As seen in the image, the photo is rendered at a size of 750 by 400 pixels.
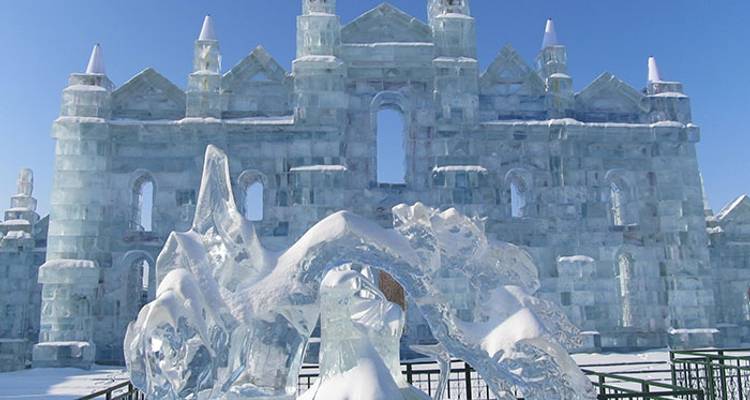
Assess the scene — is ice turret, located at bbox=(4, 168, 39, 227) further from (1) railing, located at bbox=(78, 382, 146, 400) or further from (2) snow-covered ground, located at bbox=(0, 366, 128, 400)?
(1) railing, located at bbox=(78, 382, 146, 400)

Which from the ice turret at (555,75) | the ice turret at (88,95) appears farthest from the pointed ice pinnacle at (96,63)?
the ice turret at (555,75)

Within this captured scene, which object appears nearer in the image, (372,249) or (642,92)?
(372,249)

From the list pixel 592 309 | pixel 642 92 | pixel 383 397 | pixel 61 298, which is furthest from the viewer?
pixel 642 92

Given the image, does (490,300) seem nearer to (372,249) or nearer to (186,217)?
(372,249)

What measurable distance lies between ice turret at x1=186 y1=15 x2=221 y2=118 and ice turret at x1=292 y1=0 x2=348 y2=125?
254cm

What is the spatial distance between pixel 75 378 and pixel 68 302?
3.12 metres

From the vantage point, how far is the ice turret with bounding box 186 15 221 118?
19.8m

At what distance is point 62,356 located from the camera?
57.8ft

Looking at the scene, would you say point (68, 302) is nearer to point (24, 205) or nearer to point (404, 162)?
point (24, 205)

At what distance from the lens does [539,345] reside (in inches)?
201

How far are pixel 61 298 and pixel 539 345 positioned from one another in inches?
663

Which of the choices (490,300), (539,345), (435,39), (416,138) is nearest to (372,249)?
(490,300)

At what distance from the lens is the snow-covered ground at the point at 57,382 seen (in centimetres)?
1295

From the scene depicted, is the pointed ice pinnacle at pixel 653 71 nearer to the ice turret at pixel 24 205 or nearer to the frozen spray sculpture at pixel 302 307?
the frozen spray sculpture at pixel 302 307
